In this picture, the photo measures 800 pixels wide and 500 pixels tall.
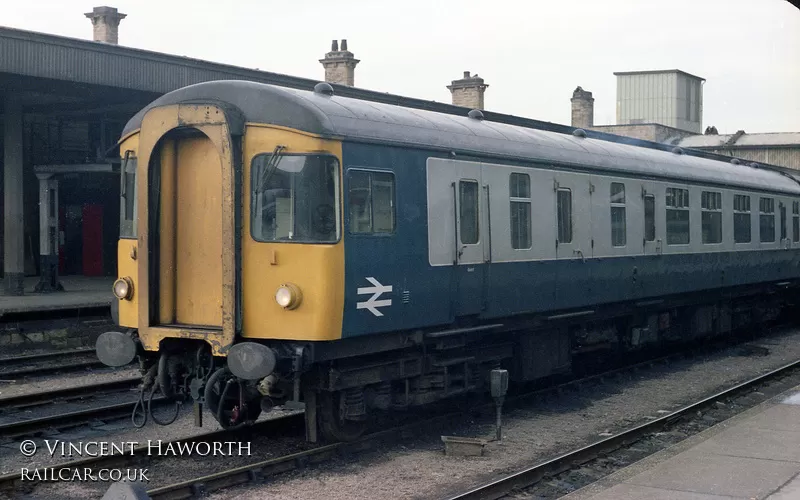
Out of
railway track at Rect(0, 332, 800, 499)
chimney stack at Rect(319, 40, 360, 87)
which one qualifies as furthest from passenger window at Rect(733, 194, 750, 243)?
chimney stack at Rect(319, 40, 360, 87)

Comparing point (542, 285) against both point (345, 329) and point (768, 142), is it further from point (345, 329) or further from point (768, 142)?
point (768, 142)

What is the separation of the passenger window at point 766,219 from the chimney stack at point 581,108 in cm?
2420

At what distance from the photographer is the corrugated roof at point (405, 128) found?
28.7 feet

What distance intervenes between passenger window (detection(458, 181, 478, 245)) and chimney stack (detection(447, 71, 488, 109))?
1035 inches

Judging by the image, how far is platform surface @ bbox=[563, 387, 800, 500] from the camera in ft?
25.7

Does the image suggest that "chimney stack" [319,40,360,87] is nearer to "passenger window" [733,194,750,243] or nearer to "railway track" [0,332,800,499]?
"passenger window" [733,194,750,243]

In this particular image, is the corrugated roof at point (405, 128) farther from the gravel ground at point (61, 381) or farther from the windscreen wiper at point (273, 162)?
the gravel ground at point (61, 381)

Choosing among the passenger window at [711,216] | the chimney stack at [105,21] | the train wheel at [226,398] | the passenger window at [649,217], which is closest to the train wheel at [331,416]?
the train wheel at [226,398]

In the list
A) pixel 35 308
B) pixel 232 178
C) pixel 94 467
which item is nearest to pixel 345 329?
pixel 232 178

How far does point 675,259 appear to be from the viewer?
1553cm

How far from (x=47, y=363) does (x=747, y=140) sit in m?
42.8

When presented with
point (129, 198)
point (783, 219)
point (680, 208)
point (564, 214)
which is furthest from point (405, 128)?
point (783, 219)

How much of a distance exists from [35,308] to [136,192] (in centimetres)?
908

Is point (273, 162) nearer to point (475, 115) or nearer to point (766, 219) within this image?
point (475, 115)
